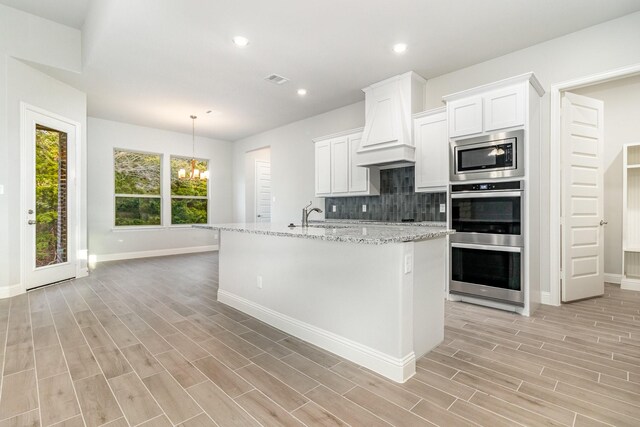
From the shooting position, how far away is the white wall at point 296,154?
590 cm

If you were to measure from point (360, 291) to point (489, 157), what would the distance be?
92.6 inches

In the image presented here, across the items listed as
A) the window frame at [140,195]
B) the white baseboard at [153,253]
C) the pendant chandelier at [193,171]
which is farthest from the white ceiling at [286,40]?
the white baseboard at [153,253]

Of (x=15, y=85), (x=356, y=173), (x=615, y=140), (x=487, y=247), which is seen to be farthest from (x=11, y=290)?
(x=615, y=140)

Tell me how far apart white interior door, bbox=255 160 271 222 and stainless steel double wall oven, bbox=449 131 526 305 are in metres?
5.89

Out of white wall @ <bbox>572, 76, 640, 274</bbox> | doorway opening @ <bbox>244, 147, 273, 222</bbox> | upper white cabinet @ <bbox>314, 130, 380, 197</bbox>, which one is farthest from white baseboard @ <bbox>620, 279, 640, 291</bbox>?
doorway opening @ <bbox>244, 147, 273, 222</bbox>

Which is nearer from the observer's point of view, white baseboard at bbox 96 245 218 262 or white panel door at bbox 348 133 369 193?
white panel door at bbox 348 133 369 193

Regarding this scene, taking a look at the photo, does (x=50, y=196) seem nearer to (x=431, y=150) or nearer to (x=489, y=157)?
(x=431, y=150)

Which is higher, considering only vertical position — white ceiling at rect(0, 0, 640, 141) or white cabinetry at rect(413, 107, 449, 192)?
white ceiling at rect(0, 0, 640, 141)

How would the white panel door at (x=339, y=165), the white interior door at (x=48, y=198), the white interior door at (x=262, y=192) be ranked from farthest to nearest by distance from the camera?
the white interior door at (x=262, y=192) → the white panel door at (x=339, y=165) → the white interior door at (x=48, y=198)

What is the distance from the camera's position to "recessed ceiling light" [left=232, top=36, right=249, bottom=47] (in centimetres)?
349

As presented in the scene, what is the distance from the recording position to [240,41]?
354 cm

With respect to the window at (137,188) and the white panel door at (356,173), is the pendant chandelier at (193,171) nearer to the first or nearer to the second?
the window at (137,188)

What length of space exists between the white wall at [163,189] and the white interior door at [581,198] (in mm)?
7400

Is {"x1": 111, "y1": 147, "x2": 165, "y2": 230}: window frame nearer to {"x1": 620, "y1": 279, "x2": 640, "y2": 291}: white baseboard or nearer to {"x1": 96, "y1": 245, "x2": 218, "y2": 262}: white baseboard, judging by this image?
{"x1": 96, "y1": 245, "x2": 218, "y2": 262}: white baseboard
